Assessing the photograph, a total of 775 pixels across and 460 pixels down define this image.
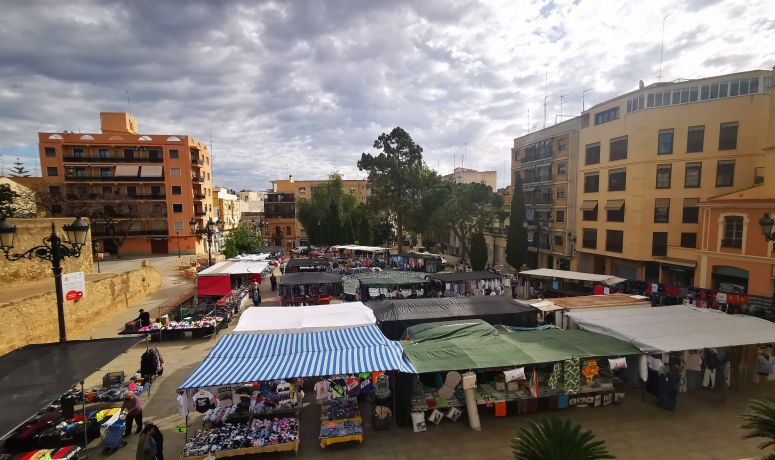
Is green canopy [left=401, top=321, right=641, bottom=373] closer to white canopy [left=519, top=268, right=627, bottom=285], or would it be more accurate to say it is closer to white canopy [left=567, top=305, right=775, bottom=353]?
white canopy [left=567, top=305, right=775, bottom=353]

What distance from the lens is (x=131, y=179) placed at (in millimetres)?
46344

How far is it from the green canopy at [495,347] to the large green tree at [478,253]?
71.1 ft

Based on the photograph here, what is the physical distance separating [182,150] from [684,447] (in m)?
53.7

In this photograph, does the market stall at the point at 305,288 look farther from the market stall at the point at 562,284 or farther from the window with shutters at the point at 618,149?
the window with shutters at the point at 618,149

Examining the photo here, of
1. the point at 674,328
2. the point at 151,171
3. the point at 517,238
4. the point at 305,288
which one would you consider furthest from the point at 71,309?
the point at 151,171

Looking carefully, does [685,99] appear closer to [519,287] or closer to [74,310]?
[519,287]

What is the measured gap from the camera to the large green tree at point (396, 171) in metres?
41.6

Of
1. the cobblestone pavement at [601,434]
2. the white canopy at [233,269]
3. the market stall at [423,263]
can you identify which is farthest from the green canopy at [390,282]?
the market stall at [423,263]

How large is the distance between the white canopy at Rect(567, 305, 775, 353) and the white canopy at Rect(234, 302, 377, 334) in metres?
7.02

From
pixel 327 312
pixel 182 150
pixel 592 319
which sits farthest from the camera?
pixel 182 150

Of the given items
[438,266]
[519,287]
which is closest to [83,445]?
[519,287]

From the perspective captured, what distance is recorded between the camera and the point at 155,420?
31.9 ft

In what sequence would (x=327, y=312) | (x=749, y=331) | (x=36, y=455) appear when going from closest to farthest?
1. (x=36, y=455)
2. (x=749, y=331)
3. (x=327, y=312)

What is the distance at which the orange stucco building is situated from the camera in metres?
44.8
